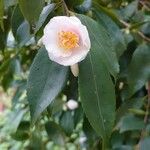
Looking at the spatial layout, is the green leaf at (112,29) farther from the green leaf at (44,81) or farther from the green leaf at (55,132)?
the green leaf at (55,132)

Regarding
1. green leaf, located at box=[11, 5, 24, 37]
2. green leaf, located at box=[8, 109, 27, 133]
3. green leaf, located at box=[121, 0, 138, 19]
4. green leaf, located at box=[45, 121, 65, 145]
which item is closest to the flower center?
green leaf, located at box=[11, 5, 24, 37]

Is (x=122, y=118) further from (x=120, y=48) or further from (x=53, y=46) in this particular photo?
(x=53, y=46)

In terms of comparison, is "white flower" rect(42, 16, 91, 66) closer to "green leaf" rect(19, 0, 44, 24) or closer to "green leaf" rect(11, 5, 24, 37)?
"green leaf" rect(19, 0, 44, 24)

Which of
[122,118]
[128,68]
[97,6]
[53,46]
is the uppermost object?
[53,46]

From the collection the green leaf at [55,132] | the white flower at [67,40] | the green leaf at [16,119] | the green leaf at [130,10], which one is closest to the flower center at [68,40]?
the white flower at [67,40]

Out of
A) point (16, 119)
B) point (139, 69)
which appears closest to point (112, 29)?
point (139, 69)

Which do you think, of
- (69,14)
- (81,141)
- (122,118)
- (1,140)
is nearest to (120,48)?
(122,118)

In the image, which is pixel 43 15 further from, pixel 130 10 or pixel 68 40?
pixel 130 10
